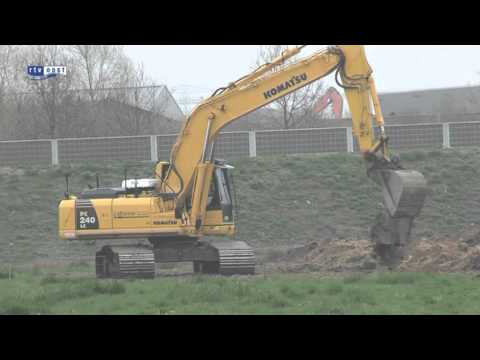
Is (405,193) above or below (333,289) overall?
above

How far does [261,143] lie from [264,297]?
2336 cm

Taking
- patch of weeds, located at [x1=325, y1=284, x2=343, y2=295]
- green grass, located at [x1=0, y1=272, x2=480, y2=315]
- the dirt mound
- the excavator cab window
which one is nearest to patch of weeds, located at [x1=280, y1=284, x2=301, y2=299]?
green grass, located at [x1=0, y1=272, x2=480, y2=315]

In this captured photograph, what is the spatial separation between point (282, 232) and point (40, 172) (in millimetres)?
10108

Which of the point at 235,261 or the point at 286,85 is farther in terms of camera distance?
the point at 286,85

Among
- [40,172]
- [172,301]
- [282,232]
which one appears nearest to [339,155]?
[282,232]

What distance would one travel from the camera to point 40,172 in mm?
34906

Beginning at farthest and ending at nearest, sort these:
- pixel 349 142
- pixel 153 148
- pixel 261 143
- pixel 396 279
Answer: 1. pixel 261 143
2. pixel 349 142
3. pixel 153 148
4. pixel 396 279

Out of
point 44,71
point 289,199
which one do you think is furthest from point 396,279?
point 44,71

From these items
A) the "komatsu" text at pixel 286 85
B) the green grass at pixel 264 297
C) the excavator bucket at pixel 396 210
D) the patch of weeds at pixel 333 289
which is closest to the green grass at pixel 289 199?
the "komatsu" text at pixel 286 85

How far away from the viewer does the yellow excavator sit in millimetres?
18812

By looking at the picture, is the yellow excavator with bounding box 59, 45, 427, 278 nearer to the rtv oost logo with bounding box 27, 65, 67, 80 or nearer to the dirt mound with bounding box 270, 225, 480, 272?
the dirt mound with bounding box 270, 225, 480, 272

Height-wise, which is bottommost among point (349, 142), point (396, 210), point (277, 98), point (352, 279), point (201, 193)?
point (352, 279)

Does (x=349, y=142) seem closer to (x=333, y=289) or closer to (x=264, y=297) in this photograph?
(x=333, y=289)

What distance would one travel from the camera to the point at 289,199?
106ft
